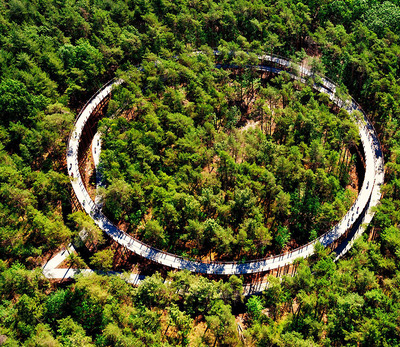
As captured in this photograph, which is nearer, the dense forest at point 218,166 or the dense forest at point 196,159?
the dense forest at point 196,159

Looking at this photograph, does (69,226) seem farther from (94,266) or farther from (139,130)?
(139,130)

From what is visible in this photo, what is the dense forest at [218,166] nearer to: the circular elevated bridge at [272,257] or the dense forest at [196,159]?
the dense forest at [196,159]

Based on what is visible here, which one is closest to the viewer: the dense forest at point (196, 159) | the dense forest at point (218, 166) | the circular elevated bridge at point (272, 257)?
the dense forest at point (196, 159)

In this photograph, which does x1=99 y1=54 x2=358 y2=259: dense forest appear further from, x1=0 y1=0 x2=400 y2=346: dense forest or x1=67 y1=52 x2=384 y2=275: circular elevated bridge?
x1=67 y1=52 x2=384 y2=275: circular elevated bridge

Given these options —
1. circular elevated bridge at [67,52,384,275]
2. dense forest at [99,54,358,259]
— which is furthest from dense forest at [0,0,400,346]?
circular elevated bridge at [67,52,384,275]

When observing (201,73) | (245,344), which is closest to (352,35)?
(201,73)

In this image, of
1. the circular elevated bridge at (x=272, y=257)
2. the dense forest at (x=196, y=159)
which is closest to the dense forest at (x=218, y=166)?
the dense forest at (x=196, y=159)
